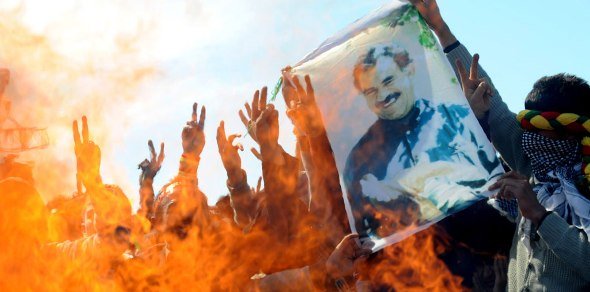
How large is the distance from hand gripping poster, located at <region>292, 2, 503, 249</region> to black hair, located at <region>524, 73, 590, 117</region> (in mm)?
370

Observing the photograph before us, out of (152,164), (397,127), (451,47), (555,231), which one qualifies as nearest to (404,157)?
(397,127)

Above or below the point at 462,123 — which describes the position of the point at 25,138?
above

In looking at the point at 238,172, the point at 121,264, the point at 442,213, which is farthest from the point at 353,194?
the point at 121,264

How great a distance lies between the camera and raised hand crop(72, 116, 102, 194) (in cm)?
570

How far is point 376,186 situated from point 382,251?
0.42 meters

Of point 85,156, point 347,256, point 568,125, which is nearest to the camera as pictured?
point 568,125

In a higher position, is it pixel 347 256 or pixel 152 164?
pixel 152 164

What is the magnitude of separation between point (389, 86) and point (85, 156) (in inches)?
91.2

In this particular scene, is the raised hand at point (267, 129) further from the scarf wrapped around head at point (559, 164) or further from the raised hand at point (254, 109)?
the scarf wrapped around head at point (559, 164)

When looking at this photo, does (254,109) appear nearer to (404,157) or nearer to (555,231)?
(404,157)

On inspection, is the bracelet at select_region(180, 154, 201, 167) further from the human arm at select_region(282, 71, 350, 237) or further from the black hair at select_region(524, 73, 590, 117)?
the black hair at select_region(524, 73, 590, 117)

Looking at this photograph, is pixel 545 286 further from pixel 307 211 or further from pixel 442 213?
pixel 307 211

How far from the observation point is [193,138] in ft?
20.9

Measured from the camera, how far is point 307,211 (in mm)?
5426
